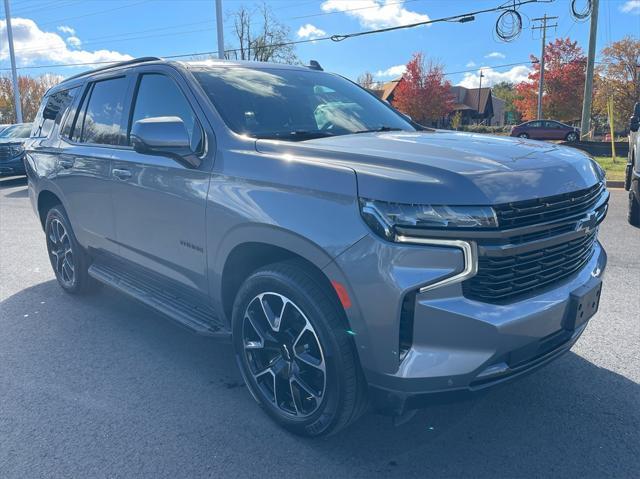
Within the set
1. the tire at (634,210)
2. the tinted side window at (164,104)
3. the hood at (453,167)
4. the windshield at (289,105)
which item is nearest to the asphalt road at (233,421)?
the hood at (453,167)

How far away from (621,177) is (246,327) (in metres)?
12.7

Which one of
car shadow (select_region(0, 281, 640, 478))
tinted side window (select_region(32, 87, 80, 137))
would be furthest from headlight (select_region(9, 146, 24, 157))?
car shadow (select_region(0, 281, 640, 478))

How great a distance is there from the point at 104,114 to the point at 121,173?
0.77 meters

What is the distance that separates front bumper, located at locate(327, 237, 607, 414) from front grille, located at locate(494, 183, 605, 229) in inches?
10.9

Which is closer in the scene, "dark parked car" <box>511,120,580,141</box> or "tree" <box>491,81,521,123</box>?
"dark parked car" <box>511,120,580,141</box>

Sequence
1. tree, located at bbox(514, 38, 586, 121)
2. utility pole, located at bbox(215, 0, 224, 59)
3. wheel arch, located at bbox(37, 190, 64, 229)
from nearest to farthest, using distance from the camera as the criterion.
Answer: wheel arch, located at bbox(37, 190, 64, 229) → utility pole, located at bbox(215, 0, 224, 59) → tree, located at bbox(514, 38, 586, 121)

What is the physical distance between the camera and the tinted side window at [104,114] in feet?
13.4

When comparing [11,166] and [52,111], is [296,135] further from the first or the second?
[11,166]

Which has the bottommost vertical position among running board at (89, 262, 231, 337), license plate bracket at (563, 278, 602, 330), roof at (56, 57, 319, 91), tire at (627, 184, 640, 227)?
tire at (627, 184, 640, 227)

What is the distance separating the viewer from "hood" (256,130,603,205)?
7.26ft

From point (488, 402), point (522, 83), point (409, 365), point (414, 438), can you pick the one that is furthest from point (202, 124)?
point (522, 83)

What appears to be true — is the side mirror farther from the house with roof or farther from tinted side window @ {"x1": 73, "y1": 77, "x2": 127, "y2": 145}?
the house with roof

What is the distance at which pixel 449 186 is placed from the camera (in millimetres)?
2207

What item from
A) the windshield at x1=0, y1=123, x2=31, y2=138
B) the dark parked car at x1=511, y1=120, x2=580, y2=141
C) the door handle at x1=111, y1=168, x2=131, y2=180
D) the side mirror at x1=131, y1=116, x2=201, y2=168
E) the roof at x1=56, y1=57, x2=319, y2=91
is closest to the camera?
the side mirror at x1=131, y1=116, x2=201, y2=168
